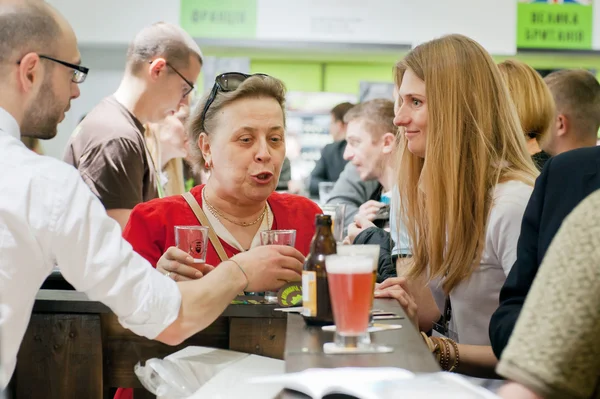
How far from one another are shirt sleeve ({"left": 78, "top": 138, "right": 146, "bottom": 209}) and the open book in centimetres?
215

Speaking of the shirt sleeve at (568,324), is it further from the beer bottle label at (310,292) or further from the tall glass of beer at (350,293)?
the beer bottle label at (310,292)

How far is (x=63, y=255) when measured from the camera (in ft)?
5.52

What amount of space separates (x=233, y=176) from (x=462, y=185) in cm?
72

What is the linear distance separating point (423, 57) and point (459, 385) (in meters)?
1.43

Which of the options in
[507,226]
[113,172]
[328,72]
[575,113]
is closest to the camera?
[507,226]

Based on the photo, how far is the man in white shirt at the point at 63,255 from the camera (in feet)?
5.41

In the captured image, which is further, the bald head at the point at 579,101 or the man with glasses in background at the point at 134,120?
the bald head at the point at 579,101

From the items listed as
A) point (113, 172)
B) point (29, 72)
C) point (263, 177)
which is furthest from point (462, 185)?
point (113, 172)

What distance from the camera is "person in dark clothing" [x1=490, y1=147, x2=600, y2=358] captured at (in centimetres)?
160

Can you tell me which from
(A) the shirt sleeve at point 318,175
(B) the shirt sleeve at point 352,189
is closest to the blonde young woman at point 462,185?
(B) the shirt sleeve at point 352,189

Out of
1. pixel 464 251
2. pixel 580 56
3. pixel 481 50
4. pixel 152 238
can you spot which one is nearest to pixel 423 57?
pixel 481 50

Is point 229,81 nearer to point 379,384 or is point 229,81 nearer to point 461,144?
point 461,144

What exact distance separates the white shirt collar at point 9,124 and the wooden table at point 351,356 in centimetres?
80

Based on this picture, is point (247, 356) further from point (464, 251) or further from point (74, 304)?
point (464, 251)
